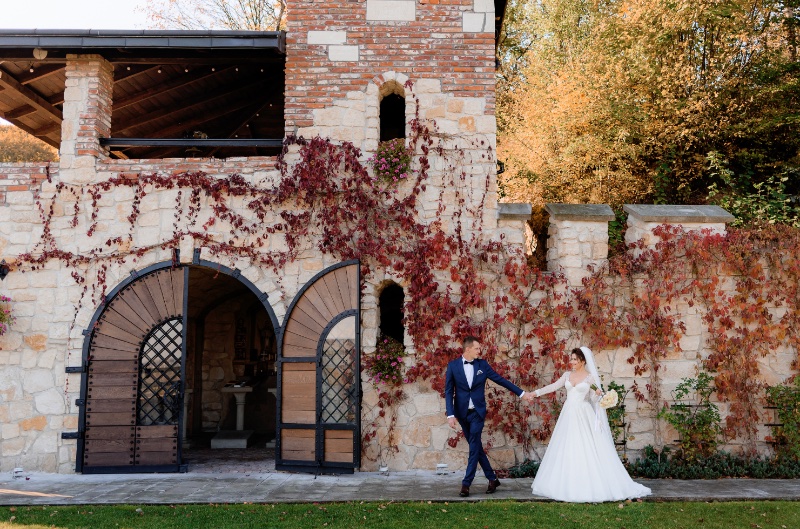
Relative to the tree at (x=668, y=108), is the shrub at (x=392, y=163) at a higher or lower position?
lower

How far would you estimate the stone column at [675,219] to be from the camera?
7.84 meters

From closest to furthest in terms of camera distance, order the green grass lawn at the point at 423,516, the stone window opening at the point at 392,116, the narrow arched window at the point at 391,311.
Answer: the green grass lawn at the point at 423,516
the narrow arched window at the point at 391,311
the stone window opening at the point at 392,116

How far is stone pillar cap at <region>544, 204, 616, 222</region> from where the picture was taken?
7.79 meters

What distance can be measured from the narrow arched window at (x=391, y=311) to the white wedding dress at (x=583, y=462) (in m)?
3.86

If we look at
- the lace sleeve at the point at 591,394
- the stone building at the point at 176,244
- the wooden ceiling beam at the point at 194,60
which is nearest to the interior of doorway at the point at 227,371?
the stone building at the point at 176,244

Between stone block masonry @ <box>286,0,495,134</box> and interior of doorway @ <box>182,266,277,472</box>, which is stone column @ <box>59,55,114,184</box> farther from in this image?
interior of doorway @ <box>182,266,277,472</box>

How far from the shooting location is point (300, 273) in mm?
7840

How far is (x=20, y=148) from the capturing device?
24.5 meters

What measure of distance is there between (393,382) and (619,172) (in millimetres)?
6744

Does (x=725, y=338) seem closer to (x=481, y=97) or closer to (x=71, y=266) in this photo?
(x=481, y=97)

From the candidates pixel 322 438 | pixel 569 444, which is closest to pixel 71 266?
pixel 322 438

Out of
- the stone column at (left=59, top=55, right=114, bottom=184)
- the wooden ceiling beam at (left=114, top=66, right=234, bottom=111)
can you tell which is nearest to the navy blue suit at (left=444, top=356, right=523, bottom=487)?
the stone column at (left=59, top=55, right=114, bottom=184)

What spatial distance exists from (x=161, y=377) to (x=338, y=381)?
2296 mm

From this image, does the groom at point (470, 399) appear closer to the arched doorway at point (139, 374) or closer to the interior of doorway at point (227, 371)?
the arched doorway at point (139, 374)
